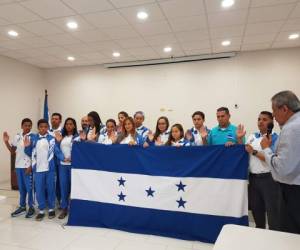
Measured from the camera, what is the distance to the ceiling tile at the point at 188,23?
401 cm

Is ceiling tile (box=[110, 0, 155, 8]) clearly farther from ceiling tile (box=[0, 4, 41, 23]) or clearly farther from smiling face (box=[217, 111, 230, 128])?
smiling face (box=[217, 111, 230, 128])

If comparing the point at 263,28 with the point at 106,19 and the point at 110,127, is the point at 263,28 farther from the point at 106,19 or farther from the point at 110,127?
the point at 110,127

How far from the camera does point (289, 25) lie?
4.38 metres

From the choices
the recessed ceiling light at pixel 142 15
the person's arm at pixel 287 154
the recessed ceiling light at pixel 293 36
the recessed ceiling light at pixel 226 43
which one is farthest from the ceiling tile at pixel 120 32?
the person's arm at pixel 287 154

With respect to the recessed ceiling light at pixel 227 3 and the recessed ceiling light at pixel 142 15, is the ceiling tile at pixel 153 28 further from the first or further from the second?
the recessed ceiling light at pixel 227 3

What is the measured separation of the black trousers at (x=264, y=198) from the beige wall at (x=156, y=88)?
3.60 m

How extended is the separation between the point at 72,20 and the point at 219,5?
230cm

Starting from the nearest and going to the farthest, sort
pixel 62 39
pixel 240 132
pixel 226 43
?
pixel 240 132 < pixel 62 39 < pixel 226 43

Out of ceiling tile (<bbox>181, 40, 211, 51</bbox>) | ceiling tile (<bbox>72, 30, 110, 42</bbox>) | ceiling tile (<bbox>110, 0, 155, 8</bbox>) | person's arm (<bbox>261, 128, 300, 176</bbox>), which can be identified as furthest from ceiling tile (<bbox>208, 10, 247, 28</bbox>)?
person's arm (<bbox>261, 128, 300, 176</bbox>)

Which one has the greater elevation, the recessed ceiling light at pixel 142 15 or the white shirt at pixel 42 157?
the recessed ceiling light at pixel 142 15

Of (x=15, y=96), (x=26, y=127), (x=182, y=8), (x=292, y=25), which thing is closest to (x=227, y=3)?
(x=182, y=8)

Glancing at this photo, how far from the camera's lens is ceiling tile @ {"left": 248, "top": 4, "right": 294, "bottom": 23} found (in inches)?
146

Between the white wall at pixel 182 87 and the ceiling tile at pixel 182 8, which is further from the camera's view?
the white wall at pixel 182 87

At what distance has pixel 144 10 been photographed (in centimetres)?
371
